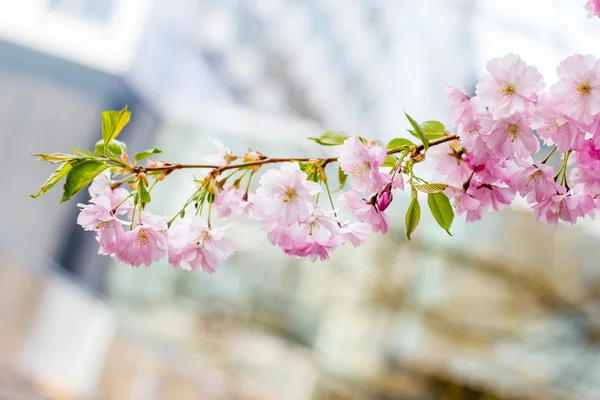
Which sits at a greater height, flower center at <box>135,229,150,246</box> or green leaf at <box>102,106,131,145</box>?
green leaf at <box>102,106,131,145</box>

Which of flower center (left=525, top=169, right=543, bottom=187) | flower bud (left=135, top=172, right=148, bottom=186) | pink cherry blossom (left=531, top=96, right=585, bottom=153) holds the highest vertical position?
pink cherry blossom (left=531, top=96, right=585, bottom=153)

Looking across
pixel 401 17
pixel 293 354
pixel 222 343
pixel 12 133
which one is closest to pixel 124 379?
pixel 222 343

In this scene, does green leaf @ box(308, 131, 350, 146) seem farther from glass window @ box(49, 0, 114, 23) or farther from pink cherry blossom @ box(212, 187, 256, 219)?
glass window @ box(49, 0, 114, 23)

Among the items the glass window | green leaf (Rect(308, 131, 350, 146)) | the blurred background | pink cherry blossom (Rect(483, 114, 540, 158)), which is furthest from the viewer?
the glass window

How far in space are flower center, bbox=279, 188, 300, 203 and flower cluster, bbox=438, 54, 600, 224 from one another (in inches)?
4.8

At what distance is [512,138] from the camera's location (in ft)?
1.29

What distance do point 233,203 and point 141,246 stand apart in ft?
0.26

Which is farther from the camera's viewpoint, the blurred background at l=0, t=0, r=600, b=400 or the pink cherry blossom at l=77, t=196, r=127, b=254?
the blurred background at l=0, t=0, r=600, b=400

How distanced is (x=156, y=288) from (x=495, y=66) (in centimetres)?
327

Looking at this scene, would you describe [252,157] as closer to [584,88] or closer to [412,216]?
[412,216]

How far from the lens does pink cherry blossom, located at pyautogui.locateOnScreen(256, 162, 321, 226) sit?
0.40 metres

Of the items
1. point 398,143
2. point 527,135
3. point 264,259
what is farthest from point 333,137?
point 264,259

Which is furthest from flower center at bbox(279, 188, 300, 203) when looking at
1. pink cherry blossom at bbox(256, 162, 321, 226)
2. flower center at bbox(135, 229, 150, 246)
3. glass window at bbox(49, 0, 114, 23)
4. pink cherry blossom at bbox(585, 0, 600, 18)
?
glass window at bbox(49, 0, 114, 23)

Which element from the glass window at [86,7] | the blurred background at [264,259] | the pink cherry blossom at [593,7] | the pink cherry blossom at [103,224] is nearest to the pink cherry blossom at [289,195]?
the pink cherry blossom at [103,224]
